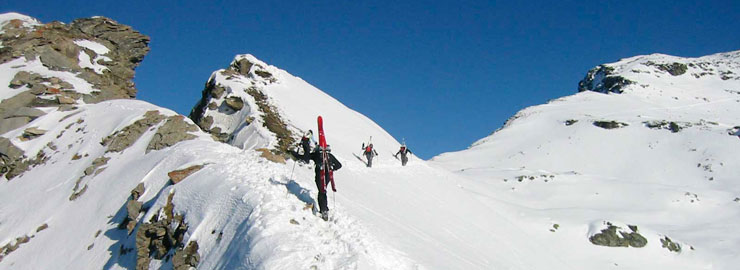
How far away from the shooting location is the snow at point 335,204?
11047 millimetres

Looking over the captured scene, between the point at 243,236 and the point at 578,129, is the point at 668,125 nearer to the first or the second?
the point at 578,129

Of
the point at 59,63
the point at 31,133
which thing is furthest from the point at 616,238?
the point at 59,63

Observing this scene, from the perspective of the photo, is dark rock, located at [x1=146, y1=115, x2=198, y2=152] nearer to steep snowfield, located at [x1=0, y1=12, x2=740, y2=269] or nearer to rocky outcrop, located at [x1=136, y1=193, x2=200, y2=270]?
steep snowfield, located at [x1=0, y1=12, x2=740, y2=269]

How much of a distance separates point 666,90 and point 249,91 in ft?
363

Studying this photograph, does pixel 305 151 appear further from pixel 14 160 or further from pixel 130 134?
pixel 14 160

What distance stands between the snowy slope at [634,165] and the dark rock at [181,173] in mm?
19390

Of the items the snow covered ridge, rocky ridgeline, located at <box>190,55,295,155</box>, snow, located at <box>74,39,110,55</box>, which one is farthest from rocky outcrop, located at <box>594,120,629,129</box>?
snow, located at <box>74,39,110,55</box>

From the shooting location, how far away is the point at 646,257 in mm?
25656

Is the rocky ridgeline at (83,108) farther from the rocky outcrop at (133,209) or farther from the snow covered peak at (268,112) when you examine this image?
the snow covered peak at (268,112)

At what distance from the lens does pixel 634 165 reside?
185 ft

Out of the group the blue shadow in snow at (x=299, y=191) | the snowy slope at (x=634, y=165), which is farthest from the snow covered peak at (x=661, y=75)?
the blue shadow in snow at (x=299, y=191)

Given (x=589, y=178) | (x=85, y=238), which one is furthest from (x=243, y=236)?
(x=589, y=178)

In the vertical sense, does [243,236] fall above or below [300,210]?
below

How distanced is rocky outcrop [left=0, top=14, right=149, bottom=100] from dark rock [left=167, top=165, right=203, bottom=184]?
21597mm
